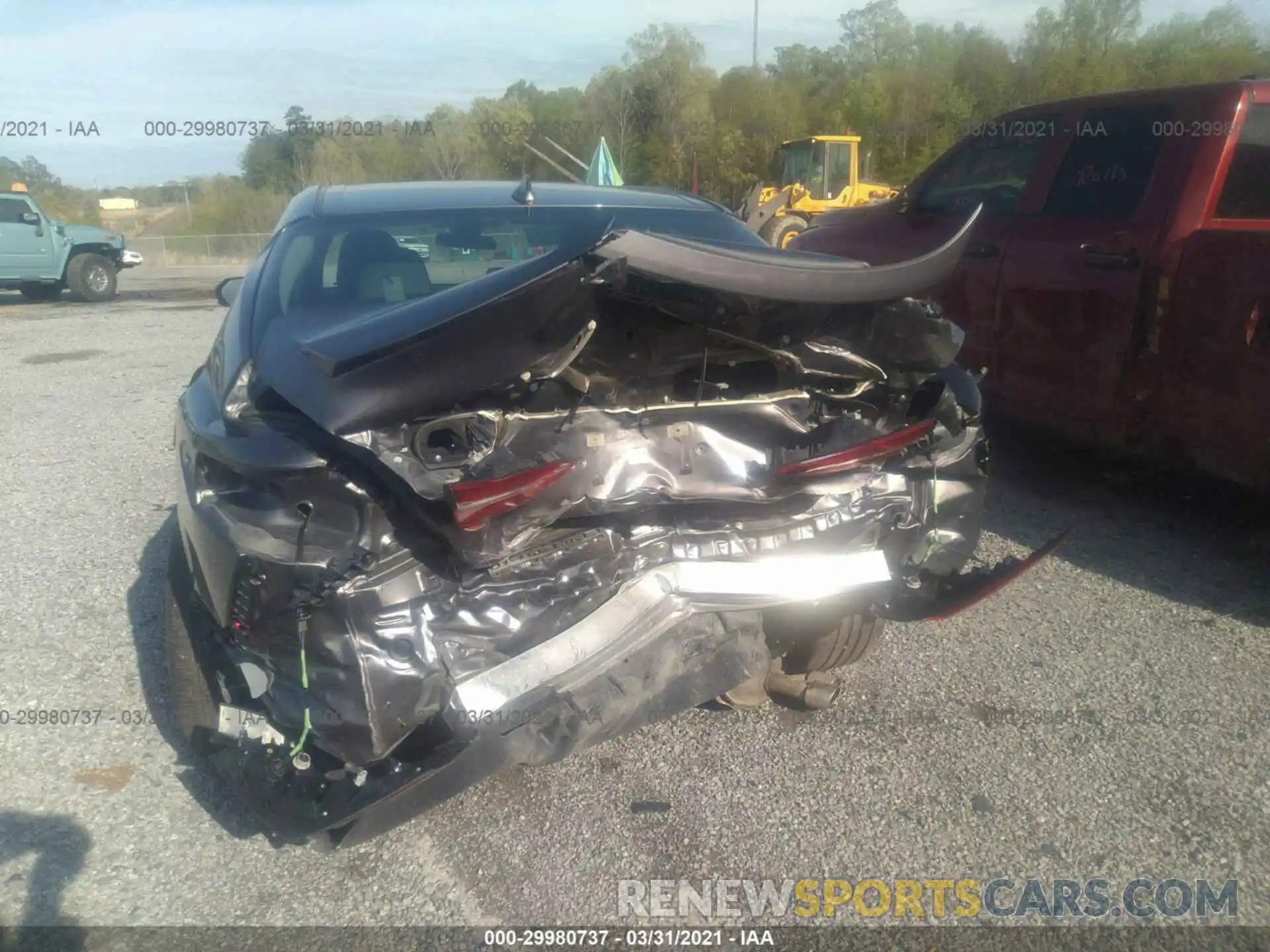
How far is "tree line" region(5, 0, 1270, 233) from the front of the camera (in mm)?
25594

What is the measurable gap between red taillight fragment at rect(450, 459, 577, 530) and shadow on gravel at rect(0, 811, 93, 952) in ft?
4.19

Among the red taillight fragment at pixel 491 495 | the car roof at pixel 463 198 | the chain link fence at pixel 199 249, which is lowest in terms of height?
the chain link fence at pixel 199 249

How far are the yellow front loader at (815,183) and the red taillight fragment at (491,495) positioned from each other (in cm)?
1430

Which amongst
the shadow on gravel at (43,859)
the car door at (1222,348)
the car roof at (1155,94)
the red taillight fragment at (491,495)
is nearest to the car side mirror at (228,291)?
the shadow on gravel at (43,859)

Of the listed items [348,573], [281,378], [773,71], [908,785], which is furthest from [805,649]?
[773,71]

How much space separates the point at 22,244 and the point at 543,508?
16651mm

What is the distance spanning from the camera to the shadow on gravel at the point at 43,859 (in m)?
2.11

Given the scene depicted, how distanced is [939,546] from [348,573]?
1649 millimetres

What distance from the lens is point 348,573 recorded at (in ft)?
6.54

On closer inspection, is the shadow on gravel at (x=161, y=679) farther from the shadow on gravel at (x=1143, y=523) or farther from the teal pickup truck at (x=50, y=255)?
the teal pickup truck at (x=50, y=255)

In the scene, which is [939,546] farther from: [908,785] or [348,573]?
[348,573]

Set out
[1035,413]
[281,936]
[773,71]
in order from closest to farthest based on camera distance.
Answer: [281,936] → [1035,413] → [773,71]

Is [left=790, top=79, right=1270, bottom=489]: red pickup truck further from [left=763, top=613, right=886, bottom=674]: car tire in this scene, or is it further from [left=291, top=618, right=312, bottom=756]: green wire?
[left=291, top=618, right=312, bottom=756]: green wire

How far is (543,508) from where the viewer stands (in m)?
2.08
